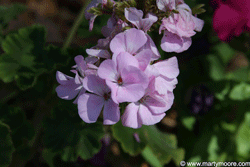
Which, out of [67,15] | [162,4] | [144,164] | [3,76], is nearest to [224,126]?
[144,164]

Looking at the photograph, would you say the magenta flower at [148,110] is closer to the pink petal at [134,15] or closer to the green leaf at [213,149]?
the pink petal at [134,15]

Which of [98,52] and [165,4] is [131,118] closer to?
[98,52]

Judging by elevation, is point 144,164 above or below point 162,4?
below

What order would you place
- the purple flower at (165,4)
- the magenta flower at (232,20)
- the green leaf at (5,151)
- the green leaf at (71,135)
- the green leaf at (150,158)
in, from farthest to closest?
the green leaf at (150,158) → the green leaf at (71,135) → the green leaf at (5,151) → the magenta flower at (232,20) → the purple flower at (165,4)

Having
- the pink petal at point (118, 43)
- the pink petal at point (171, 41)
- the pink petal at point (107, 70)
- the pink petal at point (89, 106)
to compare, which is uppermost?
the pink petal at point (118, 43)

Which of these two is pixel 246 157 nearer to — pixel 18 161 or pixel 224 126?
pixel 224 126

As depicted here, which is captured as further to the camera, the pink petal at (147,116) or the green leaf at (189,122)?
the green leaf at (189,122)

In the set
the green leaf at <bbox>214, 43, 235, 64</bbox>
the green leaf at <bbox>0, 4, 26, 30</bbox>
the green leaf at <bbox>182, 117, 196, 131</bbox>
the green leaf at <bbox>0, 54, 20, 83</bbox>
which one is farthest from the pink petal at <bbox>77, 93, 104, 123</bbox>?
the green leaf at <bbox>214, 43, 235, 64</bbox>

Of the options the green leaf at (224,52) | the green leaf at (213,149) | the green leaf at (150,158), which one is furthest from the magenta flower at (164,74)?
the green leaf at (224,52)
